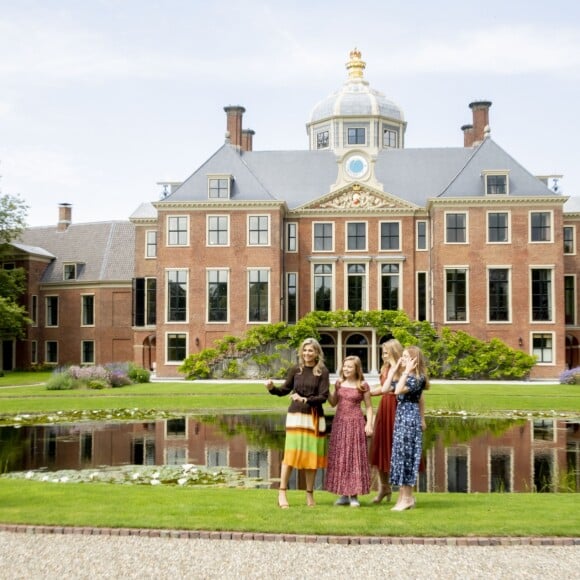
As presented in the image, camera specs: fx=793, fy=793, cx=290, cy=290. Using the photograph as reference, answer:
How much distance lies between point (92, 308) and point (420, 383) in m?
43.6

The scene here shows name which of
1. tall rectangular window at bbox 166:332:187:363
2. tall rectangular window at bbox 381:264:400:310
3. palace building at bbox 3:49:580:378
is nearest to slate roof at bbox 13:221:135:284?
palace building at bbox 3:49:580:378

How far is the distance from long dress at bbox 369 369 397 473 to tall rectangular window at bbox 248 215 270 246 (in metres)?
31.3

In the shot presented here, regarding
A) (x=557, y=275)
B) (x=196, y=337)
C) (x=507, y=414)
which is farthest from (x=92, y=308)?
(x=507, y=414)

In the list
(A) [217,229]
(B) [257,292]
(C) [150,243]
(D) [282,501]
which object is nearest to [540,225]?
(B) [257,292]

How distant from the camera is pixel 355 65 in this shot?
52969 millimetres

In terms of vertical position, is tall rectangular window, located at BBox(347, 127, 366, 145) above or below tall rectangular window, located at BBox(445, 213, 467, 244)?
above

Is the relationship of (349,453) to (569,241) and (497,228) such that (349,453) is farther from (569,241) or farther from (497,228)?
(569,241)

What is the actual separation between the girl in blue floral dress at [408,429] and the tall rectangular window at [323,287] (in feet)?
108

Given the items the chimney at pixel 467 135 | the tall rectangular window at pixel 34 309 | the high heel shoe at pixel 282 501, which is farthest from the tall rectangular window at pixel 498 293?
the high heel shoe at pixel 282 501

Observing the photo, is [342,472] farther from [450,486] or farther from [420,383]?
[450,486]

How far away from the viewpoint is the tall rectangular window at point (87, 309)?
166 feet

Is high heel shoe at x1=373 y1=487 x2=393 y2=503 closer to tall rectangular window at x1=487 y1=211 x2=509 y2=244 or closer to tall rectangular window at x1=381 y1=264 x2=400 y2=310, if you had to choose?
tall rectangular window at x1=487 y1=211 x2=509 y2=244

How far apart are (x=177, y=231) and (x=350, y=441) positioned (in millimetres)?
32983

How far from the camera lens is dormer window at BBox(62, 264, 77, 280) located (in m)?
51.2
